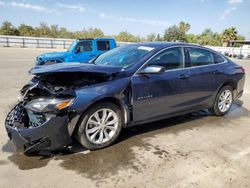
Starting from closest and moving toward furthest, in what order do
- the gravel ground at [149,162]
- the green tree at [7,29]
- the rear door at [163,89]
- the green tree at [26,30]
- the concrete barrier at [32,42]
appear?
1. the gravel ground at [149,162]
2. the rear door at [163,89]
3. the concrete barrier at [32,42]
4. the green tree at [7,29]
5. the green tree at [26,30]

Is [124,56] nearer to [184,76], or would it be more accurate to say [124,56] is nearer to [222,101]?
[184,76]

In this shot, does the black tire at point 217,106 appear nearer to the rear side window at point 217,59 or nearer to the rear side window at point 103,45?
the rear side window at point 217,59

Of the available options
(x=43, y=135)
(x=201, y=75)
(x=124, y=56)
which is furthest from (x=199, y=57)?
(x=43, y=135)

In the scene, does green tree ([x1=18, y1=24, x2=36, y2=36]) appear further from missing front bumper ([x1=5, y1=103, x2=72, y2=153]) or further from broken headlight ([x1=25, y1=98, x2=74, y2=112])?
missing front bumper ([x1=5, y1=103, x2=72, y2=153])

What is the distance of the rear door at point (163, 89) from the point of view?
465 centimetres

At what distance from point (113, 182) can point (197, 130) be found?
8.64ft

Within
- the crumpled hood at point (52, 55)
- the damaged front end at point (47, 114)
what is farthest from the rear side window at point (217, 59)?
the crumpled hood at point (52, 55)

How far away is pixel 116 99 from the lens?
14.4 ft

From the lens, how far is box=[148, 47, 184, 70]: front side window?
5001mm

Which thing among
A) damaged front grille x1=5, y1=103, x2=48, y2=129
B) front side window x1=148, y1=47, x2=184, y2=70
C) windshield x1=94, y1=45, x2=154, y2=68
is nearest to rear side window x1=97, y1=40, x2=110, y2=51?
windshield x1=94, y1=45, x2=154, y2=68

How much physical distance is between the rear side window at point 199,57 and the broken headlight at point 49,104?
112 inches

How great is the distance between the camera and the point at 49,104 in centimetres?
380

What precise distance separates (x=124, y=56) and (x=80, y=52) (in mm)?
7666

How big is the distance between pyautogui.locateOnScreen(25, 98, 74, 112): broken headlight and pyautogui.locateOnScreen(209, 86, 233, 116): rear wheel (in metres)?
3.72
